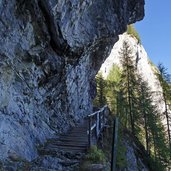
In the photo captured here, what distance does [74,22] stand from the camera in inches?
648

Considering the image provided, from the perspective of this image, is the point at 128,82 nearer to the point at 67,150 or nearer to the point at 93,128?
the point at 93,128

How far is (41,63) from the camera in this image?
14.3 m

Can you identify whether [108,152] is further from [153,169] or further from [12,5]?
[12,5]

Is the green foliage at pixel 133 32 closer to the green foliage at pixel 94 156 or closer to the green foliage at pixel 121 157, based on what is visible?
the green foliage at pixel 121 157

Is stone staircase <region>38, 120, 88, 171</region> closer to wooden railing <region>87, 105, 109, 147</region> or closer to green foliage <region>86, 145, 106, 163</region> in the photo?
green foliage <region>86, 145, 106, 163</region>

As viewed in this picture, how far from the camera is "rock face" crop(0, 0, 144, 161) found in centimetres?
1111

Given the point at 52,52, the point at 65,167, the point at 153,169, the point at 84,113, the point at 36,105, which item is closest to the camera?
the point at 65,167

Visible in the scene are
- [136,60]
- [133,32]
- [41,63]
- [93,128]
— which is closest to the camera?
[41,63]

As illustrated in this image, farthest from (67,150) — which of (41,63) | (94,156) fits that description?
(41,63)

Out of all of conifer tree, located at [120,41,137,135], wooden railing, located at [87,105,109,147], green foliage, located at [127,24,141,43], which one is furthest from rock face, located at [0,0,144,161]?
green foliage, located at [127,24,141,43]

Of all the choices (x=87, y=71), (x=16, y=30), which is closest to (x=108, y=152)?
(x=87, y=71)

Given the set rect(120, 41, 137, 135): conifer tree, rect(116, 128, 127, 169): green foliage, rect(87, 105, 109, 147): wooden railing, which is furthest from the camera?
rect(120, 41, 137, 135): conifer tree

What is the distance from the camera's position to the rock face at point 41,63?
11.1 meters

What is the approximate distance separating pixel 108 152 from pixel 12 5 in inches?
483
